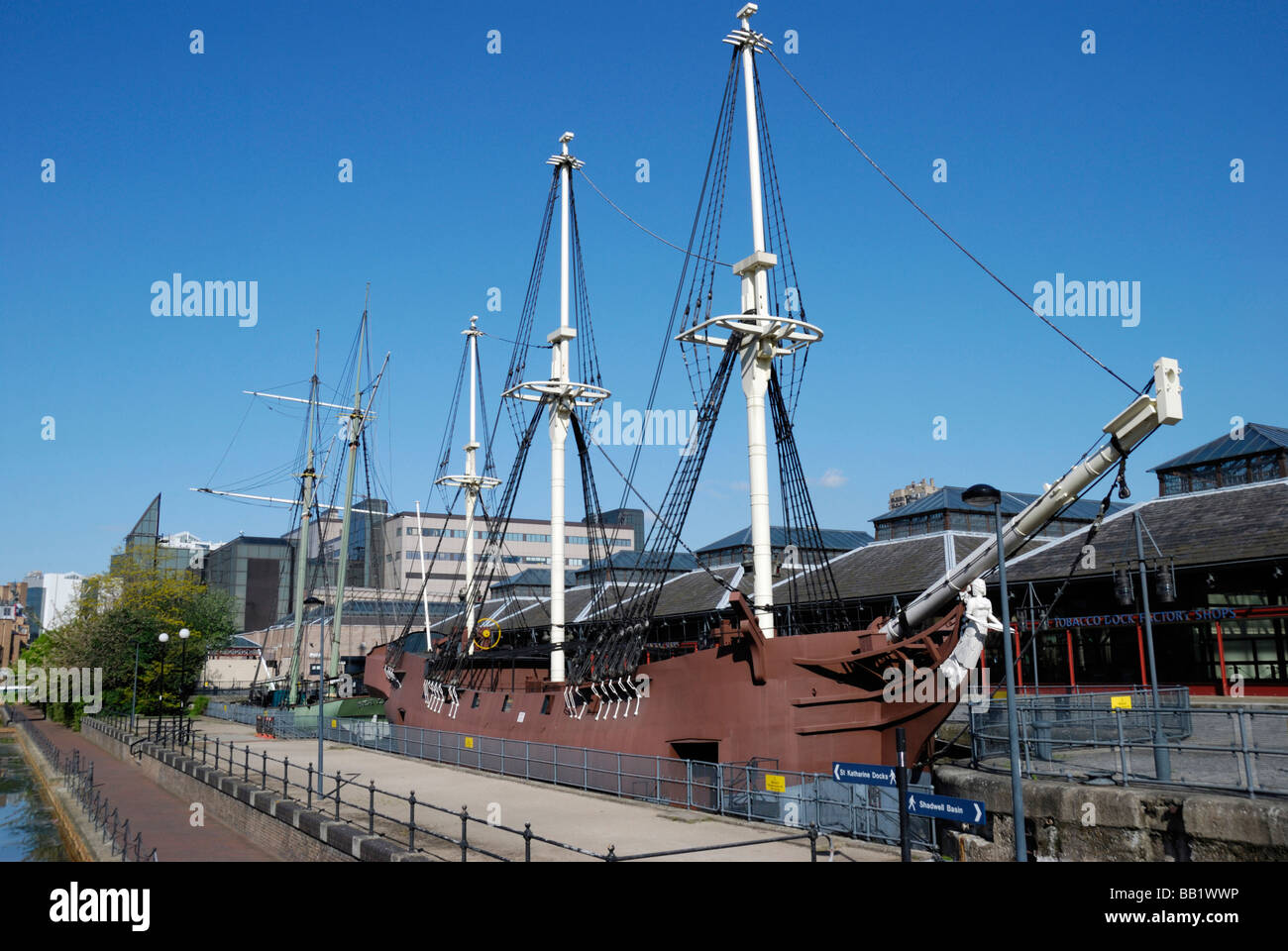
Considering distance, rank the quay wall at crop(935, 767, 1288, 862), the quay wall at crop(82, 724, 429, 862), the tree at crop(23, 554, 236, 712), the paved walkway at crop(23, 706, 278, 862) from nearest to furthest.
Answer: the quay wall at crop(935, 767, 1288, 862)
the quay wall at crop(82, 724, 429, 862)
the paved walkway at crop(23, 706, 278, 862)
the tree at crop(23, 554, 236, 712)

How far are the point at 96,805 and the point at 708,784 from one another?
19.4 m

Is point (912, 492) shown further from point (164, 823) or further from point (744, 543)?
point (164, 823)

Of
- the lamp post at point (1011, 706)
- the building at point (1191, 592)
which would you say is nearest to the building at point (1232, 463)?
the building at point (1191, 592)

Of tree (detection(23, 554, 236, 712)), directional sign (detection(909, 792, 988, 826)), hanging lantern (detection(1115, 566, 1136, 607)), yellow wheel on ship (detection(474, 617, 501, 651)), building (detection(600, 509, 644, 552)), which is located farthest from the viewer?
building (detection(600, 509, 644, 552))

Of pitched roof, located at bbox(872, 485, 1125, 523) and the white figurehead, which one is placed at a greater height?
pitched roof, located at bbox(872, 485, 1125, 523)

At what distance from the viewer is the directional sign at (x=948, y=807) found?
10.4 m

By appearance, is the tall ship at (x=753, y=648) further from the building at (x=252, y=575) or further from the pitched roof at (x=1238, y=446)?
the building at (x=252, y=575)

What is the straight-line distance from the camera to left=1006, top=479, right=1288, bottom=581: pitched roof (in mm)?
29391

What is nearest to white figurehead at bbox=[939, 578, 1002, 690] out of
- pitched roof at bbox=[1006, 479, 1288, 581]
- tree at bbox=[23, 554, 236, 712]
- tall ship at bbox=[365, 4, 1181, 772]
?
tall ship at bbox=[365, 4, 1181, 772]

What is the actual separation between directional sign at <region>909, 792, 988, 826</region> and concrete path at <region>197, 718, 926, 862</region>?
8.62ft

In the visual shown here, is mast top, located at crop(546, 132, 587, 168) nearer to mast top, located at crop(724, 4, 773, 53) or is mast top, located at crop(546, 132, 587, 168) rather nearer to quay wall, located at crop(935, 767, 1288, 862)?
mast top, located at crop(724, 4, 773, 53)

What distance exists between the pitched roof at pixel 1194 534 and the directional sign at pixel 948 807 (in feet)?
73.1

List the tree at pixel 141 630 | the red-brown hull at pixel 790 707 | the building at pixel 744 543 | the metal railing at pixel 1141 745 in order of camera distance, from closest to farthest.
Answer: the metal railing at pixel 1141 745 < the red-brown hull at pixel 790 707 < the tree at pixel 141 630 < the building at pixel 744 543
